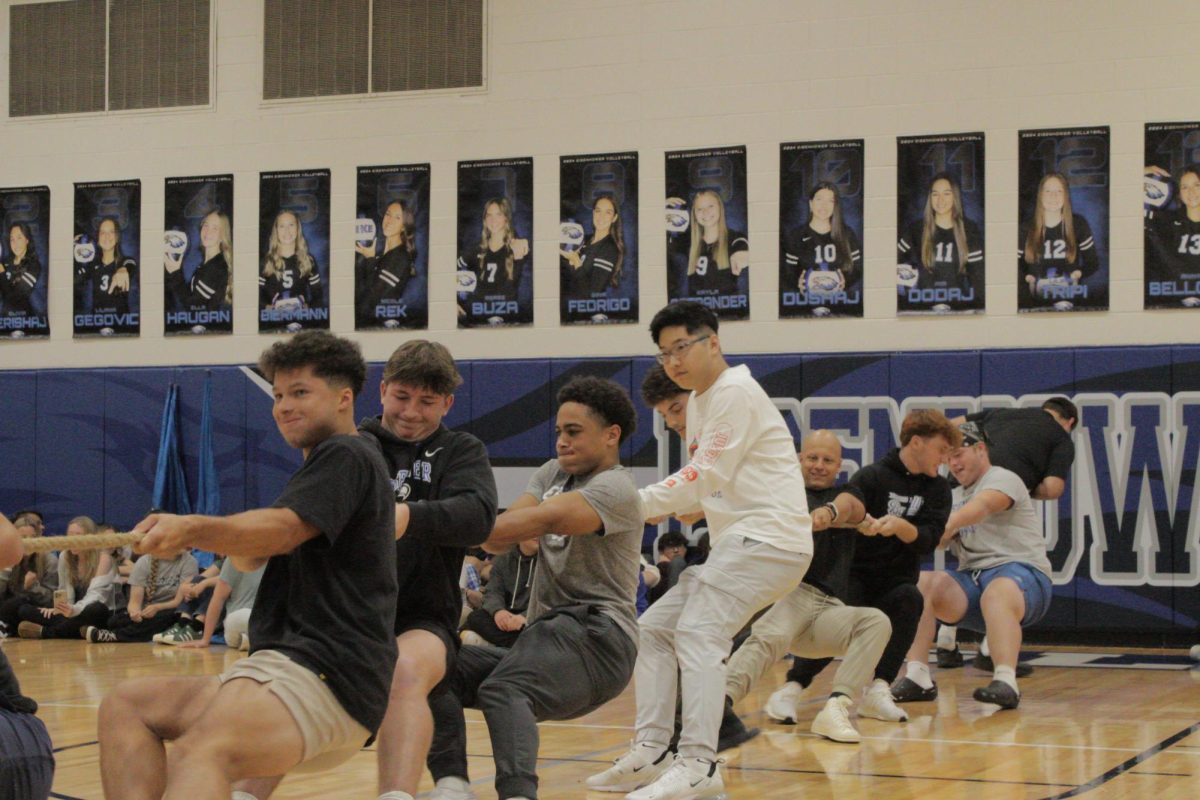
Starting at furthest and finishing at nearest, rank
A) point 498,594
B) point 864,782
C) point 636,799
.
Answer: point 498,594 < point 864,782 < point 636,799

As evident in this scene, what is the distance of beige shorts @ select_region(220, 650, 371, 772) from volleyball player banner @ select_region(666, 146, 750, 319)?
36.4ft

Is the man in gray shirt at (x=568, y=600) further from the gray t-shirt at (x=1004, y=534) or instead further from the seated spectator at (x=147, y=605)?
the seated spectator at (x=147, y=605)

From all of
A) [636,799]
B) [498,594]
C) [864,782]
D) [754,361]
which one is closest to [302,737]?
[636,799]

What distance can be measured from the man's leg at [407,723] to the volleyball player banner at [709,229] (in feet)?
33.2

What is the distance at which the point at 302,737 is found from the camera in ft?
11.6

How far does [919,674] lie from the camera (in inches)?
359

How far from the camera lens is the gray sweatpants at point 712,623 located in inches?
222

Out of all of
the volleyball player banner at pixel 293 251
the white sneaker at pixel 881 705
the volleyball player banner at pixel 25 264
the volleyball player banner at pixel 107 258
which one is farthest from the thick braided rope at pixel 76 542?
the volleyball player banner at pixel 25 264

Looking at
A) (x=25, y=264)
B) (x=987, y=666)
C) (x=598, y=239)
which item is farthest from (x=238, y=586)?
(x=987, y=666)

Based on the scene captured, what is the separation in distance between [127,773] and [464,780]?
6.25 feet

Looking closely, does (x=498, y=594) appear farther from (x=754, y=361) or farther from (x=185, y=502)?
(x=185, y=502)

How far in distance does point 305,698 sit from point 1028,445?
26.9ft

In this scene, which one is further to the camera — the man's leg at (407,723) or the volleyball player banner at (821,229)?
the volleyball player banner at (821,229)

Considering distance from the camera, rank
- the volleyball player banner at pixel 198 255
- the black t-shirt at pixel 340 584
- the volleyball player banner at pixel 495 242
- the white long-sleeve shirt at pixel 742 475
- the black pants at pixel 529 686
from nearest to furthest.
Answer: the black t-shirt at pixel 340 584 < the black pants at pixel 529 686 < the white long-sleeve shirt at pixel 742 475 < the volleyball player banner at pixel 495 242 < the volleyball player banner at pixel 198 255
